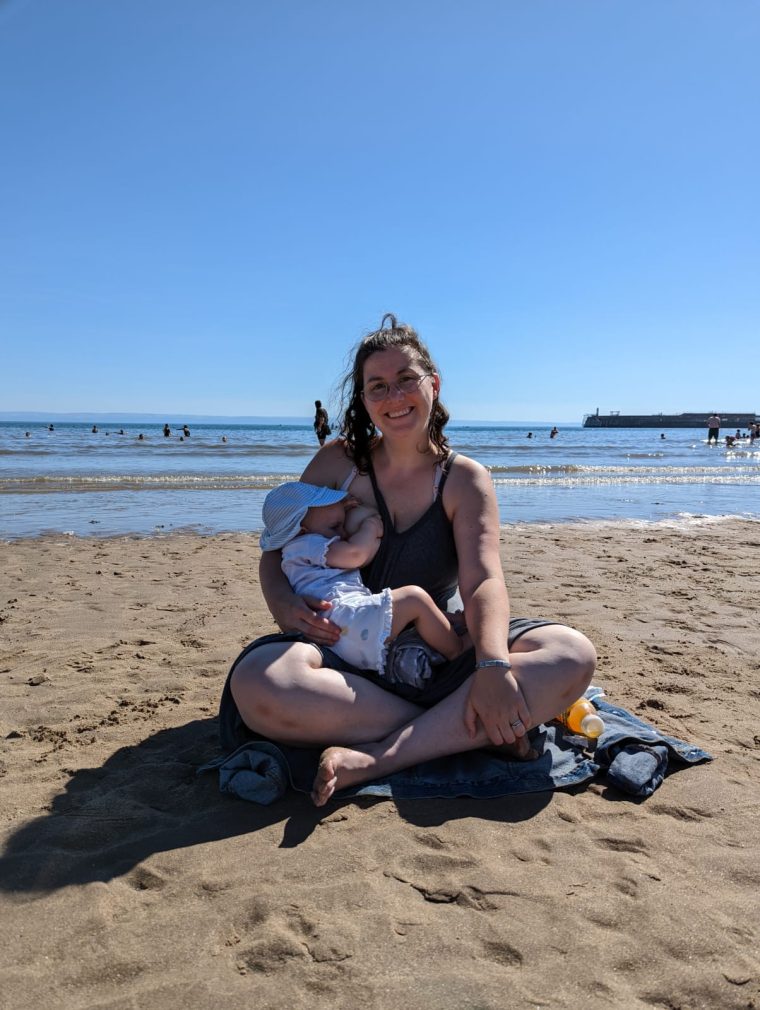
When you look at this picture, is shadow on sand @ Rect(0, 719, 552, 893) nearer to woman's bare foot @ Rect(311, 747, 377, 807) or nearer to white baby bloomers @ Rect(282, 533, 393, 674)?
woman's bare foot @ Rect(311, 747, 377, 807)

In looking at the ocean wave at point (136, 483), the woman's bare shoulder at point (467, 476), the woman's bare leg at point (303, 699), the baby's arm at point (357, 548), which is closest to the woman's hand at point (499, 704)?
the woman's bare leg at point (303, 699)

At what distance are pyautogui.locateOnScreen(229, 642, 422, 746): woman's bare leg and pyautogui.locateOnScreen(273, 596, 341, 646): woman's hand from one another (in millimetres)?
89

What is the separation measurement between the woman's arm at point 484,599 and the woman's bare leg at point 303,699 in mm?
395

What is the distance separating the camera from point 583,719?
320cm

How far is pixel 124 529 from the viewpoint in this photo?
10.0 m

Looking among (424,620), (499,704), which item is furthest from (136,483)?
(499,704)

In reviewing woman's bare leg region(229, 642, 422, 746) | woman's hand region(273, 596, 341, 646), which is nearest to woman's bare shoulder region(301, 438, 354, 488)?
woman's hand region(273, 596, 341, 646)

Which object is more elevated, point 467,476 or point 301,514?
point 467,476

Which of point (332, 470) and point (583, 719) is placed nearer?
point (583, 719)

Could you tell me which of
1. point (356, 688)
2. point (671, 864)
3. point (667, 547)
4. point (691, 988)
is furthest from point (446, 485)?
point (667, 547)

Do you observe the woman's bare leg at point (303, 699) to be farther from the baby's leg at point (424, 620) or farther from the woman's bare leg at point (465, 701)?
the baby's leg at point (424, 620)

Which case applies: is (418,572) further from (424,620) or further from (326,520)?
(326,520)

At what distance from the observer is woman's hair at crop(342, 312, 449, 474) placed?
3.40 m

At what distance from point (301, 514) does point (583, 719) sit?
150 cm
